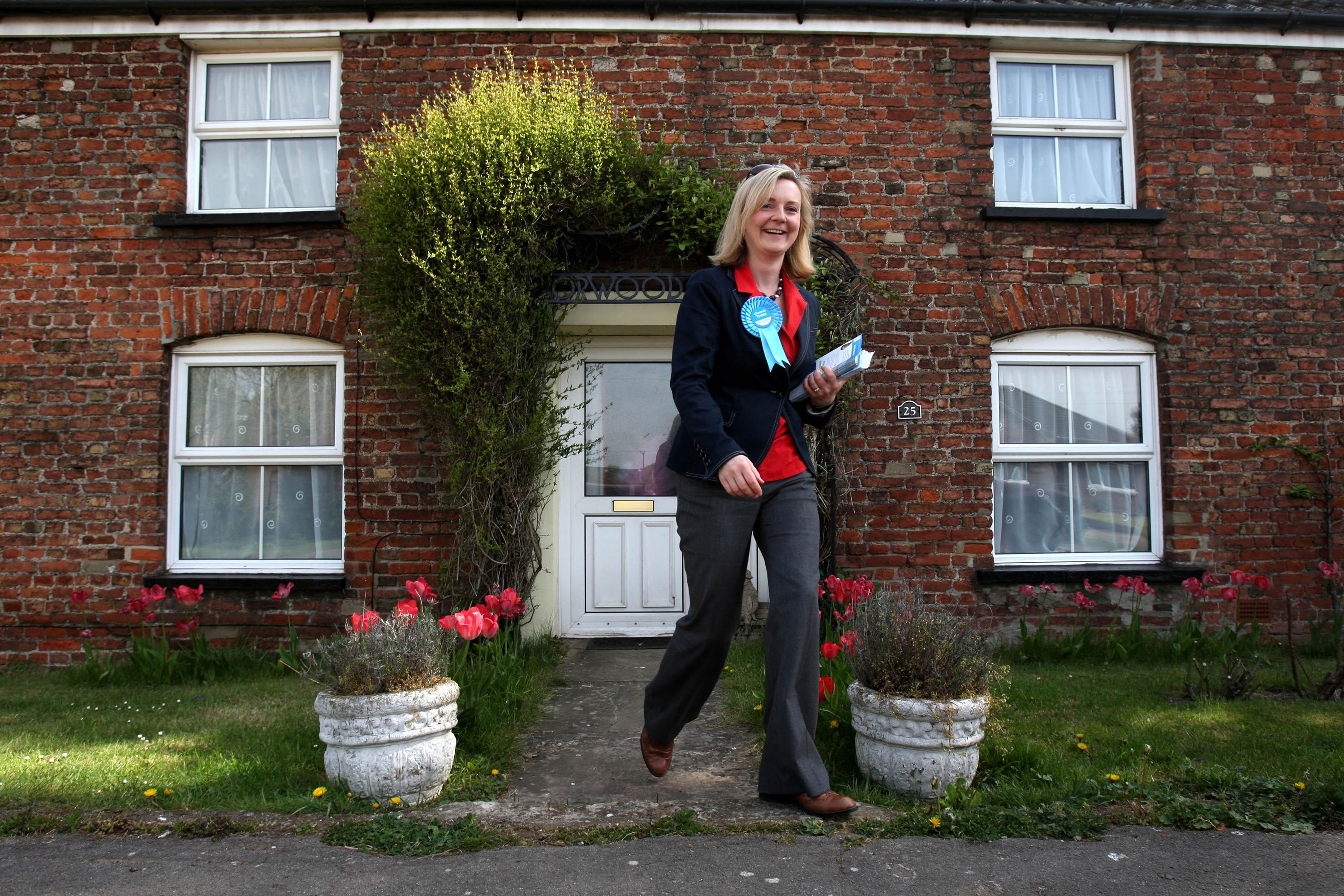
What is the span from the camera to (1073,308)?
20.3 ft

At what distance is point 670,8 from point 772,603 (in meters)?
4.84

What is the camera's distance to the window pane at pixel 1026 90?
6.55 m

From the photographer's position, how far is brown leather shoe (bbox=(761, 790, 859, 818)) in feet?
9.73

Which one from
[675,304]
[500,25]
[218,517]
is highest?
[500,25]

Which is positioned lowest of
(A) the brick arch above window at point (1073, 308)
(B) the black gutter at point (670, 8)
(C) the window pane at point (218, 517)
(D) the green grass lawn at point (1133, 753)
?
(D) the green grass lawn at point (1133, 753)

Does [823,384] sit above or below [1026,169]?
below

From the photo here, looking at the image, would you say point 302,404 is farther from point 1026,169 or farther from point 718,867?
point 1026,169

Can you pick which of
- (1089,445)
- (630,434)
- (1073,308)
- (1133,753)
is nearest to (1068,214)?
(1073,308)

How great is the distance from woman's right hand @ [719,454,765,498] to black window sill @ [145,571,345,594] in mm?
4112

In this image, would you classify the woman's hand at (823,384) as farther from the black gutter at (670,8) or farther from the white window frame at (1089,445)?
the black gutter at (670,8)

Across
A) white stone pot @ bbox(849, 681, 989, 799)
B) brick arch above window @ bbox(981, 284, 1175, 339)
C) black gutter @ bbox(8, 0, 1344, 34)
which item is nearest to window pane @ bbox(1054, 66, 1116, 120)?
black gutter @ bbox(8, 0, 1344, 34)

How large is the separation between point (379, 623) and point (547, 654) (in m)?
2.39

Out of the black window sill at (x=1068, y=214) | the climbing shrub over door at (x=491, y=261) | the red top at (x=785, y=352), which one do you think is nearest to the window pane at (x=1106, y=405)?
the black window sill at (x=1068, y=214)

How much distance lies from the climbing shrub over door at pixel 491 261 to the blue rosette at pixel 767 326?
8.35ft
